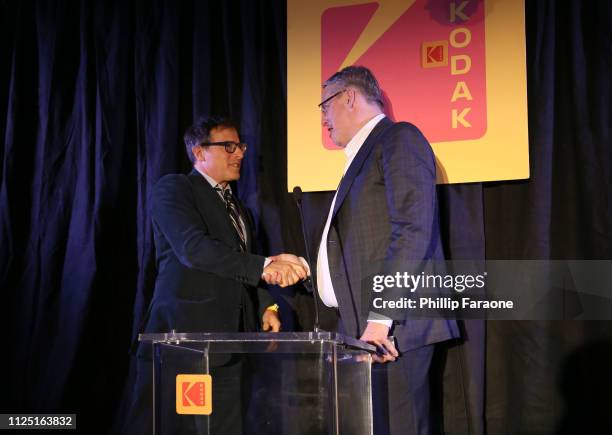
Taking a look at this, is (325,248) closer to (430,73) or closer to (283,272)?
(283,272)

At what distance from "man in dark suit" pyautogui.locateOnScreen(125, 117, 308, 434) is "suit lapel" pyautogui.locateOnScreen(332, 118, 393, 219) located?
1.37 feet

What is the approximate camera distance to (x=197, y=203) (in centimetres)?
280

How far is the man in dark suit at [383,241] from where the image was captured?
2.22m

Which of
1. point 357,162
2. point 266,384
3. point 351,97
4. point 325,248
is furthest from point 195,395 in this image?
point 351,97

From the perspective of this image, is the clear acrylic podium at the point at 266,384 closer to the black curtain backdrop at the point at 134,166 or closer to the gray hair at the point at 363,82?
the black curtain backdrop at the point at 134,166

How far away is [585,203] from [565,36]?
26.8 inches

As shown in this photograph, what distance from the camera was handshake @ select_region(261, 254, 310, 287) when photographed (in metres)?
2.64

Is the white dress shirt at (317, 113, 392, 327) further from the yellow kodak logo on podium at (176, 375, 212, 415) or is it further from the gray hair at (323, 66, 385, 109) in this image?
the yellow kodak logo on podium at (176, 375, 212, 415)

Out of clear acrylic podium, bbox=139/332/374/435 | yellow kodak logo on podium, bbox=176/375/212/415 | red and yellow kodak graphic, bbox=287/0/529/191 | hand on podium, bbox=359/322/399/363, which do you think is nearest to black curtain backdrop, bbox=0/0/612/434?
red and yellow kodak graphic, bbox=287/0/529/191

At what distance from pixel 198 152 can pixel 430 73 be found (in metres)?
1.04

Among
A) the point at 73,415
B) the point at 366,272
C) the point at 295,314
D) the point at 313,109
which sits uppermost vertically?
the point at 313,109

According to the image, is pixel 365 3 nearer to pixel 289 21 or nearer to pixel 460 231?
pixel 289 21

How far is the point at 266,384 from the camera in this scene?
→ 5.84 feet

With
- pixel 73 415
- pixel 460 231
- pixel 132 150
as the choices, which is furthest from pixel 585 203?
pixel 73 415
